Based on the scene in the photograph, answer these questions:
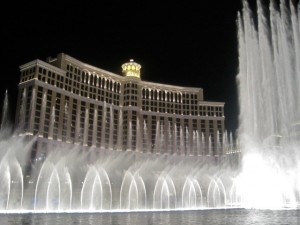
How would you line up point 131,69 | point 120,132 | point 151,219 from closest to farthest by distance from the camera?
point 151,219 < point 120,132 < point 131,69

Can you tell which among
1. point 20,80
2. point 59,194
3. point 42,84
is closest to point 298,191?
point 59,194

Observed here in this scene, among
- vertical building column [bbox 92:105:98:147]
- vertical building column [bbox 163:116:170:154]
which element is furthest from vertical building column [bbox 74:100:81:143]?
vertical building column [bbox 163:116:170:154]

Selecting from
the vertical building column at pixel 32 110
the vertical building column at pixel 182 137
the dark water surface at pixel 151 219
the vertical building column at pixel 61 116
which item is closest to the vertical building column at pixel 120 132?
the vertical building column at pixel 61 116

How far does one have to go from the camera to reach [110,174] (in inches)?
3009

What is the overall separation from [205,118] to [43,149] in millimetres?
64182

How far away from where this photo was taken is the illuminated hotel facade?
9950 centimetres

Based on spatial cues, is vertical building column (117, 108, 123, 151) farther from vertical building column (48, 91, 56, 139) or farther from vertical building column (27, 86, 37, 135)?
vertical building column (27, 86, 37, 135)

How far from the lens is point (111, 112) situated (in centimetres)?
11994

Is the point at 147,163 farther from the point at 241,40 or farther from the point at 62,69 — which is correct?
the point at 241,40

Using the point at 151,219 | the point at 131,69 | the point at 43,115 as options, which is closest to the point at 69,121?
the point at 43,115

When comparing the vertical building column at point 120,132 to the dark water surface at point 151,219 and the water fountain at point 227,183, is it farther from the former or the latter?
the dark water surface at point 151,219

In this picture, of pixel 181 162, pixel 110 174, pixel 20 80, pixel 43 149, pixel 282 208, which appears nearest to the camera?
pixel 282 208

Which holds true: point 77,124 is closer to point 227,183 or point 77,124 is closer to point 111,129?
point 111,129

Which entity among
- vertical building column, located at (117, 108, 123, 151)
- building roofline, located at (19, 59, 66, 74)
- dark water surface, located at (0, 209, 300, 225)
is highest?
building roofline, located at (19, 59, 66, 74)
